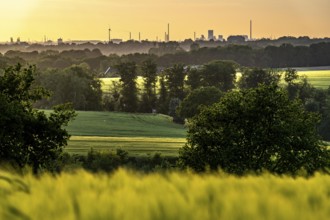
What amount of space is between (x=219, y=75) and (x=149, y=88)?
22.4 meters

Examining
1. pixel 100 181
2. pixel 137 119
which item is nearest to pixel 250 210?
pixel 100 181

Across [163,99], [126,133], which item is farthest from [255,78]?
[126,133]

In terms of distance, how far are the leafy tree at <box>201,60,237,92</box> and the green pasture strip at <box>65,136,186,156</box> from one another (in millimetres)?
72209

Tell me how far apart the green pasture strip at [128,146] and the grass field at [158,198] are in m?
85.5

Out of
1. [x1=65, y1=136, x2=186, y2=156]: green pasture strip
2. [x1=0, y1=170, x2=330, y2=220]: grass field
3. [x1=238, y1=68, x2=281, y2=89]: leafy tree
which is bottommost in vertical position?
[x1=65, y1=136, x2=186, y2=156]: green pasture strip

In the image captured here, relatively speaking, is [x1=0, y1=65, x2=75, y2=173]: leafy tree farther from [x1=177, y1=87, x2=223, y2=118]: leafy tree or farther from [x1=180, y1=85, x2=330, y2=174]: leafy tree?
[x1=177, y1=87, x2=223, y2=118]: leafy tree

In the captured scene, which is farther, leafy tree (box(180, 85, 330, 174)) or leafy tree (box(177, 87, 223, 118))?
leafy tree (box(177, 87, 223, 118))

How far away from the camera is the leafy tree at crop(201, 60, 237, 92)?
18938 centimetres

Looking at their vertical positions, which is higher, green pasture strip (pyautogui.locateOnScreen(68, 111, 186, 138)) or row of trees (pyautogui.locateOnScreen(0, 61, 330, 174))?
row of trees (pyautogui.locateOnScreen(0, 61, 330, 174))

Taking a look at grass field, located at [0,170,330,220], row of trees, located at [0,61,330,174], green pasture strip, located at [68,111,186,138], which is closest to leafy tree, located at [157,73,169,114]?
green pasture strip, located at [68,111,186,138]

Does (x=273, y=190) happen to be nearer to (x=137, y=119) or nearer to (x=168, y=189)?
(x=168, y=189)

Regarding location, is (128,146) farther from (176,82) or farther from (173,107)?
A: (176,82)

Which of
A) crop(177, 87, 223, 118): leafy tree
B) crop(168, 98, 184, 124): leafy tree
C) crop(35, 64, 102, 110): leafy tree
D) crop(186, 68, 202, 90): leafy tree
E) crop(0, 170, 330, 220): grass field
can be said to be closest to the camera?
crop(0, 170, 330, 220): grass field

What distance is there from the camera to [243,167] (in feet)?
129
